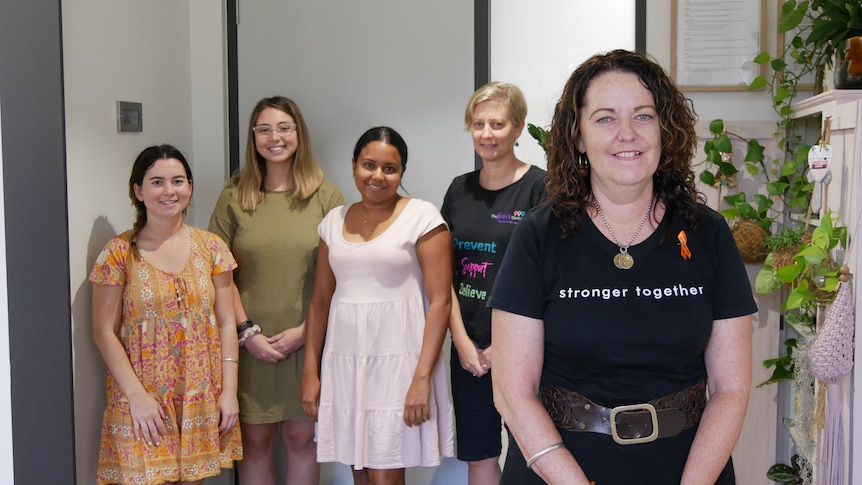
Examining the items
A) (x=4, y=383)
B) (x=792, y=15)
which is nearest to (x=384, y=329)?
(x=4, y=383)

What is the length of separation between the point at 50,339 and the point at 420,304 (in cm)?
105

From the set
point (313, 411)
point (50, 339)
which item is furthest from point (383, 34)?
point (50, 339)

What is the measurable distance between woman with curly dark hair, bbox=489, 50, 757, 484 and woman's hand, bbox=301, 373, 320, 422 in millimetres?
1238

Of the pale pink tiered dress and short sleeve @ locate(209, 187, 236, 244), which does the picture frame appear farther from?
short sleeve @ locate(209, 187, 236, 244)

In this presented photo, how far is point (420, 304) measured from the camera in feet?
9.12

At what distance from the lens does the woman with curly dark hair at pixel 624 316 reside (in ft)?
5.38

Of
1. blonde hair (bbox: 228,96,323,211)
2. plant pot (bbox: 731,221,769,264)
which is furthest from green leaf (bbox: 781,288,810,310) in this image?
blonde hair (bbox: 228,96,323,211)

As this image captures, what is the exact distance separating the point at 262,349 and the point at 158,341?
0.40 m

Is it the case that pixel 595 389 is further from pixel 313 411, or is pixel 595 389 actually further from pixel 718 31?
pixel 718 31

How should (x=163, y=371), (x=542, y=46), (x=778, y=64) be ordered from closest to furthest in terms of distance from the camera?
1. (x=163, y=371)
2. (x=778, y=64)
3. (x=542, y=46)

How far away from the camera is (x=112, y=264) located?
262 cm

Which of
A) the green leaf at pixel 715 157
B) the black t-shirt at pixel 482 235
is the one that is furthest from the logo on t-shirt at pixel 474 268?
→ the green leaf at pixel 715 157

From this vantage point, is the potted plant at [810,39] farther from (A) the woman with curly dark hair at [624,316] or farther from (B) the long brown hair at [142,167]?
(B) the long brown hair at [142,167]

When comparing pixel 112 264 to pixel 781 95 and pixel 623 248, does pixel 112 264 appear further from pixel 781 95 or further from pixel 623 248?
pixel 781 95
